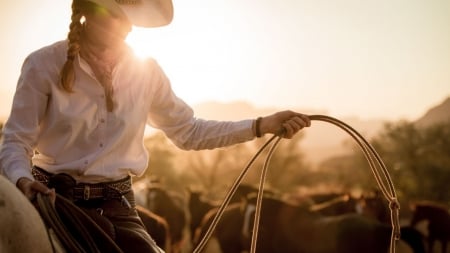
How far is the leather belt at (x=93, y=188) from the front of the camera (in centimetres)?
243

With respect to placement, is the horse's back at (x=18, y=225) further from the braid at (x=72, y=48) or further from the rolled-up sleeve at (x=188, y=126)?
the rolled-up sleeve at (x=188, y=126)

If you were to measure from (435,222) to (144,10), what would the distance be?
11.1 m

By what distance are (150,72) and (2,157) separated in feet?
2.29

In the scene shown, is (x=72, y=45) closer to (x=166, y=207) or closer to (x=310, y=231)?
(x=310, y=231)

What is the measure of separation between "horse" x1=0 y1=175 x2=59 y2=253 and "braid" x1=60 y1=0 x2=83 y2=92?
544 millimetres

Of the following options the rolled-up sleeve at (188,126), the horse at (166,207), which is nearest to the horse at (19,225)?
the rolled-up sleeve at (188,126)

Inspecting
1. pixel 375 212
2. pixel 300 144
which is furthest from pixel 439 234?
pixel 300 144

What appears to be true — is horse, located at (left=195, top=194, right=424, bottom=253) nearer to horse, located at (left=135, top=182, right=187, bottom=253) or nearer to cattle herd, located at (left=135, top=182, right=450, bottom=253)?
cattle herd, located at (left=135, top=182, right=450, bottom=253)

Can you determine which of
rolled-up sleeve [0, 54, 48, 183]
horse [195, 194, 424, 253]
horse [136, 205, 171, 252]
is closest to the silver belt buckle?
rolled-up sleeve [0, 54, 48, 183]

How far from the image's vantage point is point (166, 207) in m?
12.9

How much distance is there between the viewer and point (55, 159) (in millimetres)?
2434

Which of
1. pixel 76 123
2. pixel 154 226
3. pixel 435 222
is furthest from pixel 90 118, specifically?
pixel 435 222

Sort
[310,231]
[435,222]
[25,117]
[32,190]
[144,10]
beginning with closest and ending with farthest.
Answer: [32,190]
[25,117]
[144,10]
[310,231]
[435,222]

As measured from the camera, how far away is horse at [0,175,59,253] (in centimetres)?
182
